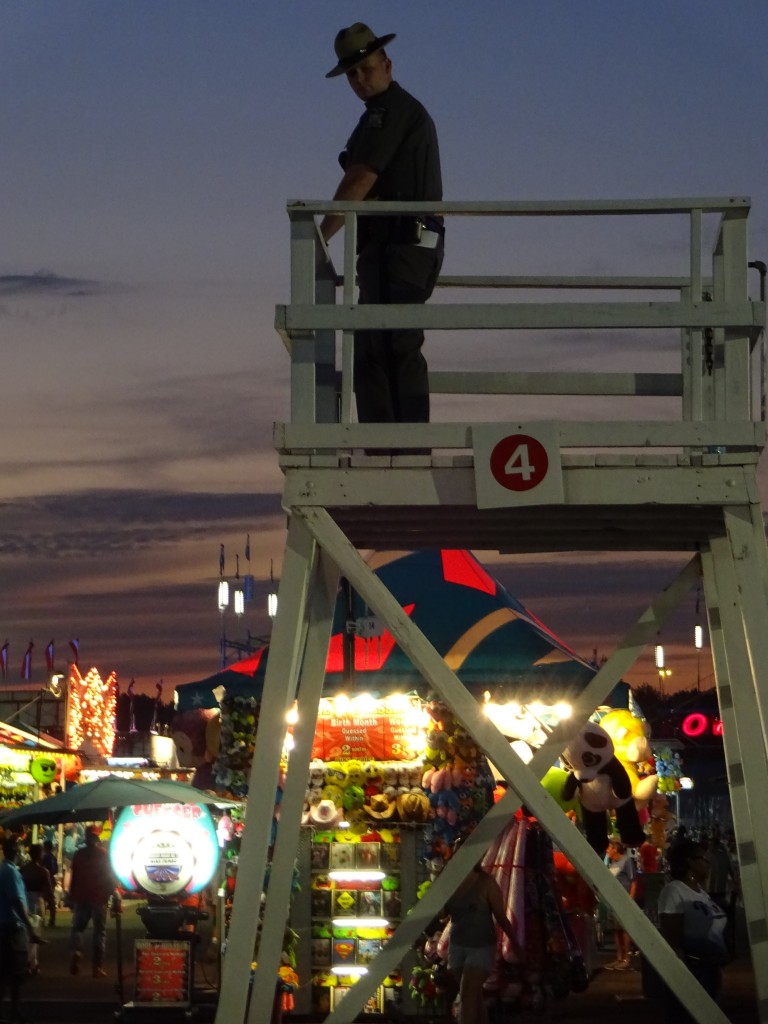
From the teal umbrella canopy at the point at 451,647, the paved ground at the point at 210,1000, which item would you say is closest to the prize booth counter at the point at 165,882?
the paved ground at the point at 210,1000

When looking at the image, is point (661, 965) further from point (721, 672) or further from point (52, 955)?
point (52, 955)

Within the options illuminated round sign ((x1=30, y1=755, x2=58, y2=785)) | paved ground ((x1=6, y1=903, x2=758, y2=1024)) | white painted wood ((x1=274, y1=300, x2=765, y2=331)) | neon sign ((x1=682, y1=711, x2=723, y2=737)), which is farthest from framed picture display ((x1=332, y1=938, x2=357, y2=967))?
illuminated round sign ((x1=30, y1=755, x2=58, y2=785))

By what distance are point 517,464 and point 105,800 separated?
34.6 feet

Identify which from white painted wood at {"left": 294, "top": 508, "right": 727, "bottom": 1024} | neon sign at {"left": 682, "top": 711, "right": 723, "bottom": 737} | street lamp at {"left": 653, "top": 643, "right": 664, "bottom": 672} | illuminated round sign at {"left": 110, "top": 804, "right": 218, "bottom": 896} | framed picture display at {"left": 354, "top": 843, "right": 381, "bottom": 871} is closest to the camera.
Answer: white painted wood at {"left": 294, "top": 508, "right": 727, "bottom": 1024}

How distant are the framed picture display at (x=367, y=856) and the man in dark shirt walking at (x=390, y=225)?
8.67 metres

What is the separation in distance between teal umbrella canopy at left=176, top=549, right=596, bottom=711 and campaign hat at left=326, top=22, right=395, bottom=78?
39.1ft

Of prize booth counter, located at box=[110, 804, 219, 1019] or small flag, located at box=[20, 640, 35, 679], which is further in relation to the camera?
small flag, located at box=[20, 640, 35, 679]

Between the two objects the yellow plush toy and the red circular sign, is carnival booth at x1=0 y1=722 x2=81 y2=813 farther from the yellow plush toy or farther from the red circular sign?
the red circular sign

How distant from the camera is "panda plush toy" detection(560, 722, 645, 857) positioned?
59.4 ft

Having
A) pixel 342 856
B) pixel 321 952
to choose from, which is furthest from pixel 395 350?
pixel 321 952

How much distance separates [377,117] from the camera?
923 cm

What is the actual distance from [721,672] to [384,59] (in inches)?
146

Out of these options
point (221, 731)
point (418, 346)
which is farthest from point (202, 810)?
point (418, 346)

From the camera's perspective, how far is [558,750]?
10008 millimetres
